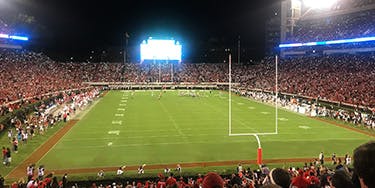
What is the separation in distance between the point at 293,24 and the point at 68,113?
159 feet

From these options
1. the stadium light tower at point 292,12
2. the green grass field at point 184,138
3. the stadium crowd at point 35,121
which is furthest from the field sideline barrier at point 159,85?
the green grass field at point 184,138

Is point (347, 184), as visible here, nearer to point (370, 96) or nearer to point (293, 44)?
point (370, 96)

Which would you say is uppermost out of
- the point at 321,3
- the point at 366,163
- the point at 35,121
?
the point at 321,3

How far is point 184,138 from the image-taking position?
2531 centimetres

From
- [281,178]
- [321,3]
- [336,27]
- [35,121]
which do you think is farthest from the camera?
[321,3]

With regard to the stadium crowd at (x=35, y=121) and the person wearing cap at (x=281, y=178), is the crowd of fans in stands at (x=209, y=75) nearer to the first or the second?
the stadium crowd at (x=35, y=121)

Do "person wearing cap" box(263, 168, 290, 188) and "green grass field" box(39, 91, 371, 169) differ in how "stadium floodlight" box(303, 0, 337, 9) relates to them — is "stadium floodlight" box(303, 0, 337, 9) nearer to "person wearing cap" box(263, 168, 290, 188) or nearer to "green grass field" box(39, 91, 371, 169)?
"green grass field" box(39, 91, 371, 169)

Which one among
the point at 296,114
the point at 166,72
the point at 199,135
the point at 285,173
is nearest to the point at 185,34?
the point at 166,72

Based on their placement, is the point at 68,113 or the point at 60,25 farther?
the point at 60,25

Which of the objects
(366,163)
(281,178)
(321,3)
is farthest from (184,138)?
(321,3)

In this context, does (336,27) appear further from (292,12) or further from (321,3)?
(292,12)

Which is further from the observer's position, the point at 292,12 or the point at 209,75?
the point at 209,75

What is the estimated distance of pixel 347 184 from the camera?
3.36 metres

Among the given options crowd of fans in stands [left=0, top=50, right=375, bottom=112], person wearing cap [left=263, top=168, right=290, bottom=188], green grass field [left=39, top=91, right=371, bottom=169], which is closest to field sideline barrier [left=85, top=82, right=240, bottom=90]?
crowd of fans in stands [left=0, top=50, right=375, bottom=112]
